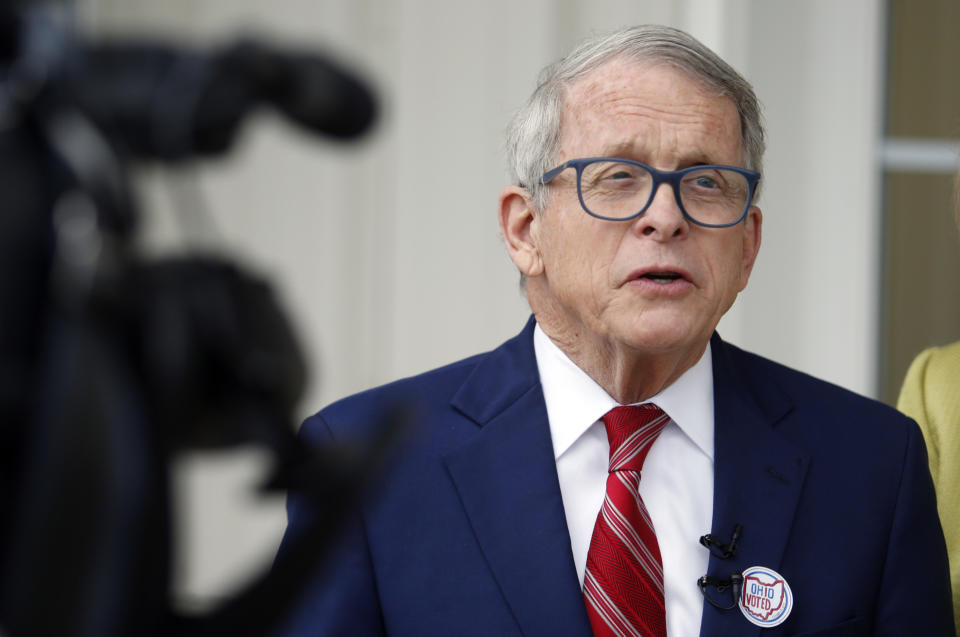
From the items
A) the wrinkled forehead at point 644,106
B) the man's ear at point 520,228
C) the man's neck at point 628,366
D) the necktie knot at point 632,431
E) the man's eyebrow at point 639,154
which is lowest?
the necktie knot at point 632,431

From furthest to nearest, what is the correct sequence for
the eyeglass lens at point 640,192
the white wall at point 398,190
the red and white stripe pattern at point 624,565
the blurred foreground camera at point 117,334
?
the white wall at point 398,190 → the eyeglass lens at point 640,192 → the red and white stripe pattern at point 624,565 → the blurred foreground camera at point 117,334

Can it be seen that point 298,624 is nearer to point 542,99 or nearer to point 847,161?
point 542,99

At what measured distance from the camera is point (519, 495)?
1630 millimetres

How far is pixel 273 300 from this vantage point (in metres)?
0.57

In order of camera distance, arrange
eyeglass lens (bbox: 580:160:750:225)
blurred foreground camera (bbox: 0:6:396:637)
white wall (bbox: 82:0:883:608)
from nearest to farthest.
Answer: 1. blurred foreground camera (bbox: 0:6:396:637)
2. eyeglass lens (bbox: 580:160:750:225)
3. white wall (bbox: 82:0:883:608)

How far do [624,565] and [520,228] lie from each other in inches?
24.9

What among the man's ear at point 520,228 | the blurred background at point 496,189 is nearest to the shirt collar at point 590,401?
the man's ear at point 520,228

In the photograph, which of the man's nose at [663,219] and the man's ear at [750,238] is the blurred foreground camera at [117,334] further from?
the man's ear at [750,238]

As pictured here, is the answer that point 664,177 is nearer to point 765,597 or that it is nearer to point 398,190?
point 765,597

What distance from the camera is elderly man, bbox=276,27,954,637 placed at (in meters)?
1.57

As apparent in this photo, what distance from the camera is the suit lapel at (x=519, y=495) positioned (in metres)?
1.54

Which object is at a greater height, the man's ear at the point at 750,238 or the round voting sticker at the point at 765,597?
the man's ear at the point at 750,238

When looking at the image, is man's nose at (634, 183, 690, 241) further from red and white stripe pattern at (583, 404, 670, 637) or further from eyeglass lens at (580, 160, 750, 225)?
red and white stripe pattern at (583, 404, 670, 637)

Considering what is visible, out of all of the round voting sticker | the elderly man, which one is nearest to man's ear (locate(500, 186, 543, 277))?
the elderly man
